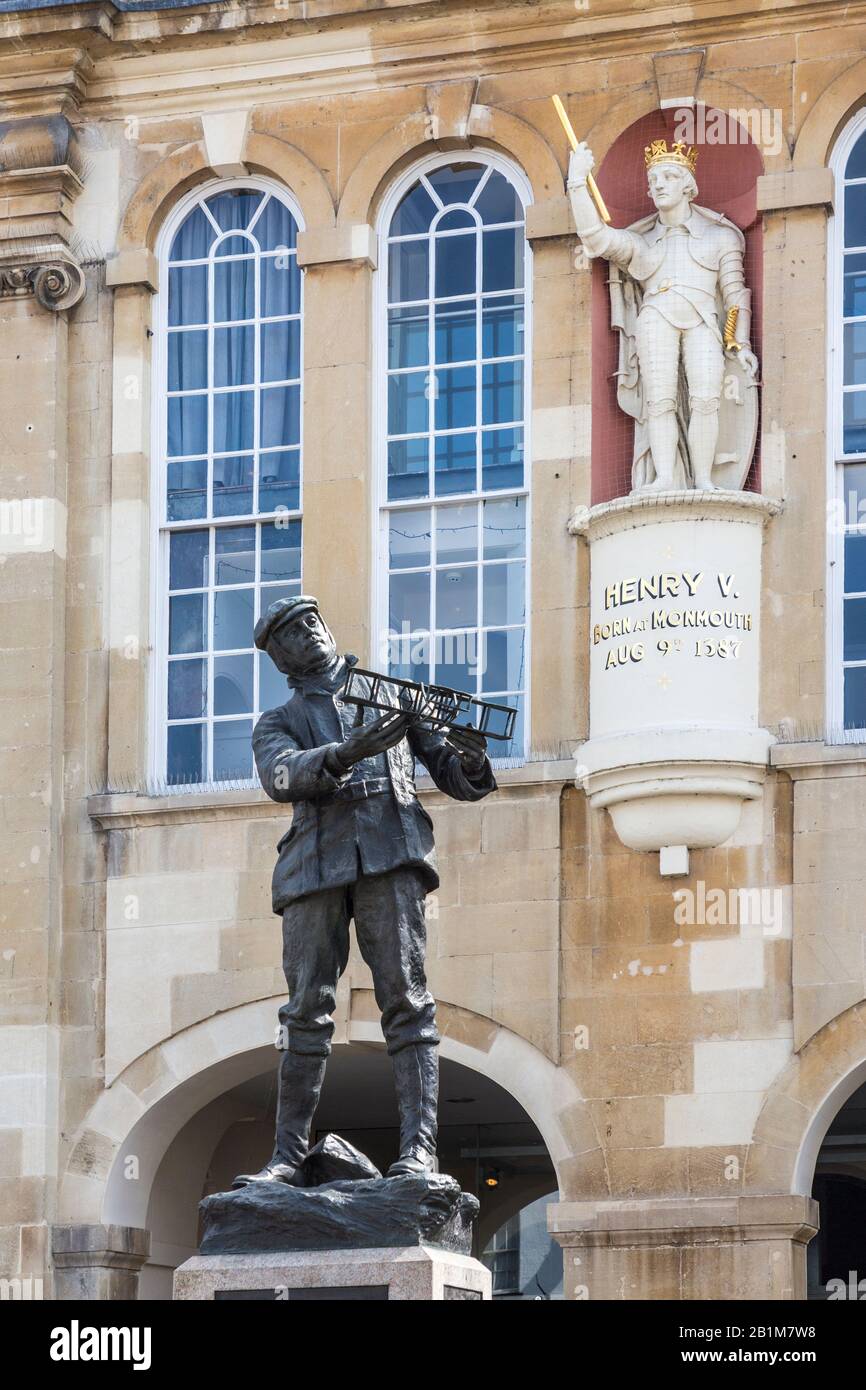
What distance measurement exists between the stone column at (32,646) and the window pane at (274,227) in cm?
132

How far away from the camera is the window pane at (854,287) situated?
67.6 feet

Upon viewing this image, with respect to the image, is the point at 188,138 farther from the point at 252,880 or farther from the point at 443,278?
the point at 252,880

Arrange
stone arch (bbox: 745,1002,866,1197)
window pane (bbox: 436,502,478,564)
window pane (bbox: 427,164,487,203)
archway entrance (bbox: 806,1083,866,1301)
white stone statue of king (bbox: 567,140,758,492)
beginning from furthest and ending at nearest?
archway entrance (bbox: 806,1083,866,1301) < window pane (bbox: 427,164,487,203) < window pane (bbox: 436,502,478,564) < white stone statue of king (bbox: 567,140,758,492) < stone arch (bbox: 745,1002,866,1197)

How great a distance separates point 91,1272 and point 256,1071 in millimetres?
1741

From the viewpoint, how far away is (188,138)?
72.5ft

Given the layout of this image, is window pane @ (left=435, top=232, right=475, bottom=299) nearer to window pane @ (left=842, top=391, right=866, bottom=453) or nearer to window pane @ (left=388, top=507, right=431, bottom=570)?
window pane @ (left=388, top=507, right=431, bottom=570)

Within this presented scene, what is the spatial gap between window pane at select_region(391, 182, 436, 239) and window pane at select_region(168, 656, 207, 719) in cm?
327

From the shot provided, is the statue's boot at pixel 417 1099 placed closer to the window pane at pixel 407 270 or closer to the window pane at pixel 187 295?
the window pane at pixel 407 270

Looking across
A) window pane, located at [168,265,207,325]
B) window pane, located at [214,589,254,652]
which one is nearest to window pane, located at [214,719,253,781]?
window pane, located at [214,589,254,652]

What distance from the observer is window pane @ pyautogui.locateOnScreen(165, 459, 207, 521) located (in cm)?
2175

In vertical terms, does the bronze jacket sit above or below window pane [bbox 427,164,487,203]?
below

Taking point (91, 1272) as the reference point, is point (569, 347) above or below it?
above

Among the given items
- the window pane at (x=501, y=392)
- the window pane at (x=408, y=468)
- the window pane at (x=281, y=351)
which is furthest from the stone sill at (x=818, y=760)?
the window pane at (x=281, y=351)
